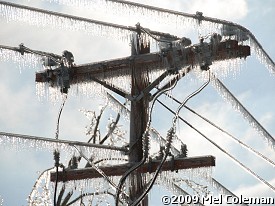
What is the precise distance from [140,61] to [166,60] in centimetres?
80

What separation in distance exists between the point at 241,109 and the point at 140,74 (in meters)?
2.57

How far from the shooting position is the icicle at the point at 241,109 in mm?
13836

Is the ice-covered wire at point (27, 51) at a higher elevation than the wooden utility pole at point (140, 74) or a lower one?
higher

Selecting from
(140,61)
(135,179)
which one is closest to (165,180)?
(135,179)

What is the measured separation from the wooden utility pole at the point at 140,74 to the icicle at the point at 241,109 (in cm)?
158

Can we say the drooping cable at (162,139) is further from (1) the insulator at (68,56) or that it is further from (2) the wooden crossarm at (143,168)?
(1) the insulator at (68,56)

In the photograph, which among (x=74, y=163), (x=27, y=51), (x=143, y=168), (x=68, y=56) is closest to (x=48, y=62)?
(x=68, y=56)

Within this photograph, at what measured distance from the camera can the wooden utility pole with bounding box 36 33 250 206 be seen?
12.1 m

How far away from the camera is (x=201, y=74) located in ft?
40.1

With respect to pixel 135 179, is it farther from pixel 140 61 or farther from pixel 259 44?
pixel 259 44

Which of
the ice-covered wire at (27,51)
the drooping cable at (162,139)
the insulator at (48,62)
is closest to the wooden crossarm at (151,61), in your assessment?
the insulator at (48,62)

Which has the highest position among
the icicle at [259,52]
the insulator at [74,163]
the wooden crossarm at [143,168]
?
the icicle at [259,52]

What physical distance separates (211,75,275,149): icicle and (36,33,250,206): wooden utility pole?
158cm

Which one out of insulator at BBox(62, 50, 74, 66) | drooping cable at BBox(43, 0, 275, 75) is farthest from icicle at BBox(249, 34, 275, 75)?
insulator at BBox(62, 50, 74, 66)
